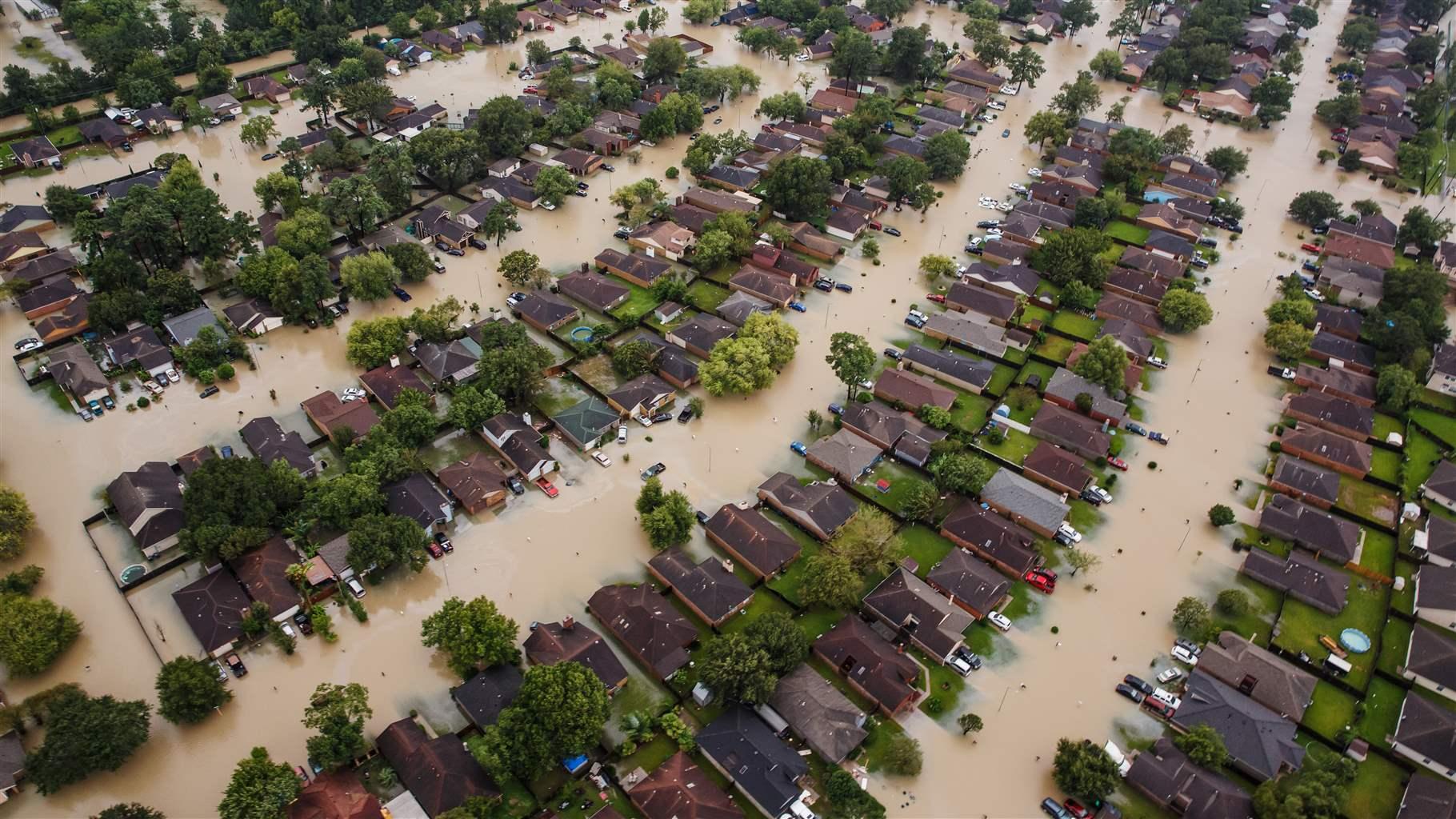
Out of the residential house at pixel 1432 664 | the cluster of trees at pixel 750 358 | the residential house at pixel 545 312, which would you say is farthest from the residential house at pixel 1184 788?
the residential house at pixel 545 312

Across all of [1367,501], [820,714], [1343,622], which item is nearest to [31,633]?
[820,714]

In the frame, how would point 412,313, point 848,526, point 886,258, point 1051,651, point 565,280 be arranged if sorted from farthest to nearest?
point 886,258 → point 565,280 → point 412,313 → point 848,526 → point 1051,651

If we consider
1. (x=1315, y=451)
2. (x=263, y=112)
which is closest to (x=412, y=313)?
(x=263, y=112)

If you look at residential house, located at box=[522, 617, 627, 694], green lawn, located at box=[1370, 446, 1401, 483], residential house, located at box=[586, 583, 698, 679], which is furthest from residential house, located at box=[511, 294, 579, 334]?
green lawn, located at box=[1370, 446, 1401, 483]

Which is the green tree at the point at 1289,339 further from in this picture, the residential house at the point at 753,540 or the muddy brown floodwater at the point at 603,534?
the residential house at the point at 753,540

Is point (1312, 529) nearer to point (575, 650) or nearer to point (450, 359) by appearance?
point (575, 650)

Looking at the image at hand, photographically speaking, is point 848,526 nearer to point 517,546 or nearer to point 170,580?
point 517,546

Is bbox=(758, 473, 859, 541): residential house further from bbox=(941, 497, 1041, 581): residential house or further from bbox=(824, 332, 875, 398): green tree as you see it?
bbox=(824, 332, 875, 398): green tree
